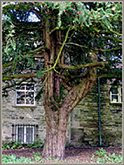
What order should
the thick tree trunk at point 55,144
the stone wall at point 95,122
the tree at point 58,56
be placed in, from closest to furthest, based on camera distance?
the tree at point 58,56
the thick tree trunk at point 55,144
the stone wall at point 95,122

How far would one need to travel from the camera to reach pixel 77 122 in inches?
462

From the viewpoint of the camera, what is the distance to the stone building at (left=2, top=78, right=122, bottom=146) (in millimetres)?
11594

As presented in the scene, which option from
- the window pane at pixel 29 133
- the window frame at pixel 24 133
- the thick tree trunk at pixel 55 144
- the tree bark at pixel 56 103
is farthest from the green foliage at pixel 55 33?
the window pane at pixel 29 133

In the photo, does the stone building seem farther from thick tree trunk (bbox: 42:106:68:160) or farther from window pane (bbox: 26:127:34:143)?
thick tree trunk (bbox: 42:106:68:160)

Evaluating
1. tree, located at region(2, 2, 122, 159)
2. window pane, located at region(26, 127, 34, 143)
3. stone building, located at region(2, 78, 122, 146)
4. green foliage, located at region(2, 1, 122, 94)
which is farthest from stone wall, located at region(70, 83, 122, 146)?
tree, located at region(2, 2, 122, 159)

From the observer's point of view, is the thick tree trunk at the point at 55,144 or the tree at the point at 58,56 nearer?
the tree at the point at 58,56

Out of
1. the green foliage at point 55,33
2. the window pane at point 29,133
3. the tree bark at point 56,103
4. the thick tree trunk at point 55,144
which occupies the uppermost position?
the green foliage at point 55,33

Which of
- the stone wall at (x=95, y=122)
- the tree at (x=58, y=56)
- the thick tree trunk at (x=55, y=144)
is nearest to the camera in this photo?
the tree at (x=58, y=56)

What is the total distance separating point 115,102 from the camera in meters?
12.1

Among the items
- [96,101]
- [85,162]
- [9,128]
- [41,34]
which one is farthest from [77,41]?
[9,128]

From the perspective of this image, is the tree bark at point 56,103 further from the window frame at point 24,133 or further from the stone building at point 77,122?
the window frame at point 24,133

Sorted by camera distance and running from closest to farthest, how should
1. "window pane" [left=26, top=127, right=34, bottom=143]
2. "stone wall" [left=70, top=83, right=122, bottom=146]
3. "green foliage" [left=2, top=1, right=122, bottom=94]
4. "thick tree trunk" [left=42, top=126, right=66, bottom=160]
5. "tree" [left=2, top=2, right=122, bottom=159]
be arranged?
1. "green foliage" [left=2, top=1, right=122, bottom=94]
2. "tree" [left=2, top=2, right=122, bottom=159]
3. "thick tree trunk" [left=42, top=126, right=66, bottom=160]
4. "stone wall" [left=70, top=83, right=122, bottom=146]
5. "window pane" [left=26, top=127, right=34, bottom=143]

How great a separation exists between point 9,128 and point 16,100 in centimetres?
159

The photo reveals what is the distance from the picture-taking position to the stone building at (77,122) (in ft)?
38.0
